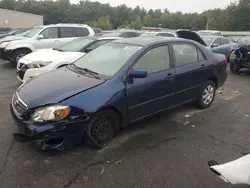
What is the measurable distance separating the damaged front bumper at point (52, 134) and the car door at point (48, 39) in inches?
281

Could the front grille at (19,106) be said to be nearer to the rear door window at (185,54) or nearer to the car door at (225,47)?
the rear door window at (185,54)

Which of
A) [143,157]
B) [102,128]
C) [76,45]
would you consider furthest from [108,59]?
[76,45]

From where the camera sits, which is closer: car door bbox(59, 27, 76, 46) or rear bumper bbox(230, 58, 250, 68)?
rear bumper bbox(230, 58, 250, 68)

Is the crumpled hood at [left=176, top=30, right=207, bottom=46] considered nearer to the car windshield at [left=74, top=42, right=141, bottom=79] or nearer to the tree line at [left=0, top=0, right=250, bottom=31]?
the car windshield at [left=74, top=42, right=141, bottom=79]

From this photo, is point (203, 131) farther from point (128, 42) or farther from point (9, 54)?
point (9, 54)

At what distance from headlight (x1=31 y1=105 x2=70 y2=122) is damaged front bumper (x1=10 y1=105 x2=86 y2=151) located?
0.08 meters

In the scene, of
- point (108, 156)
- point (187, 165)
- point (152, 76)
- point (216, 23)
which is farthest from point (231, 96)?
point (216, 23)

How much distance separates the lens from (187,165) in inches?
129

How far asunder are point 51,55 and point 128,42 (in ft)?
9.93

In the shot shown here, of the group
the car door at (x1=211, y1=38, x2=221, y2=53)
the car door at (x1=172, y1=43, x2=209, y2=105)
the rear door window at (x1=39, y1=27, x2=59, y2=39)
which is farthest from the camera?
the car door at (x1=211, y1=38, x2=221, y2=53)

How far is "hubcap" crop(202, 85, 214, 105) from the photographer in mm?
5316

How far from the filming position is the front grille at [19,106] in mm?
3309

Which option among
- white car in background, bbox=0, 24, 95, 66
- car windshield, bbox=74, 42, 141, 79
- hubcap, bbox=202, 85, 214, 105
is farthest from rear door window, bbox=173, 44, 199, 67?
white car in background, bbox=0, 24, 95, 66

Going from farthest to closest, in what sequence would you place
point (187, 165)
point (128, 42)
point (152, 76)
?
point (128, 42), point (152, 76), point (187, 165)
